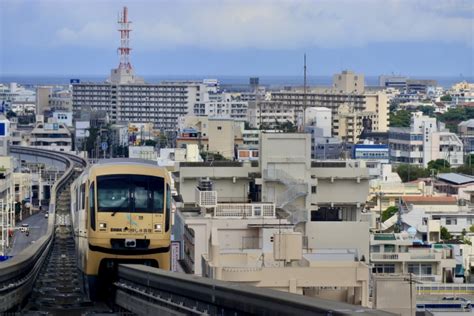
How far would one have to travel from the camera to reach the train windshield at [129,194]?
1828 centimetres

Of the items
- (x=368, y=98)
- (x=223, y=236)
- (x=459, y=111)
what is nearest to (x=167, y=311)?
(x=223, y=236)

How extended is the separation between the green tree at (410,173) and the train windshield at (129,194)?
5032cm

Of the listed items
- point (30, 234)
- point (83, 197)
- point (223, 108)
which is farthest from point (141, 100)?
point (83, 197)

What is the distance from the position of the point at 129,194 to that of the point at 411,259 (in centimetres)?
1214

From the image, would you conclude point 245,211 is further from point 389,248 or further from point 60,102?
point 60,102

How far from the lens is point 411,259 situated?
97.1ft

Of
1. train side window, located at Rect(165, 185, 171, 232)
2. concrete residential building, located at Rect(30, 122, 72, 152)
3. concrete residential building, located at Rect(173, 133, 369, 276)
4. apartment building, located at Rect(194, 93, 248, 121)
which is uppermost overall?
apartment building, located at Rect(194, 93, 248, 121)

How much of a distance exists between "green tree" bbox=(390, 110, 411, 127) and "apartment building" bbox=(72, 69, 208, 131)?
19665mm

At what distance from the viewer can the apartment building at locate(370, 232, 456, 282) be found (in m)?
29.0

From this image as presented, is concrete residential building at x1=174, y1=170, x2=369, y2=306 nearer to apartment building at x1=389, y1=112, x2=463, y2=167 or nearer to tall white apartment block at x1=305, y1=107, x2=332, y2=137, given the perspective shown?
apartment building at x1=389, y1=112, x2=463, y2=167

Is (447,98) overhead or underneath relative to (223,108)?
overhead

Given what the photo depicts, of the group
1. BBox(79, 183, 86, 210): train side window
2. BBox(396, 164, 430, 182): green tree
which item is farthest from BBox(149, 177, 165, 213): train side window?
BBox(396, 164, 430, 182): green tree

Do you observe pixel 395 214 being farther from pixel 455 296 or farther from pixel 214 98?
pixel 214 98

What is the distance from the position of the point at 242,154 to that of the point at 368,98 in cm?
5096
